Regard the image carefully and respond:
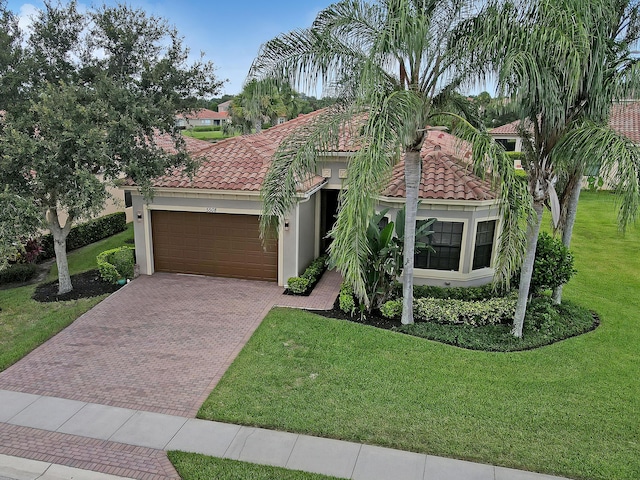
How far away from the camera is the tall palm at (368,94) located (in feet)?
26.9

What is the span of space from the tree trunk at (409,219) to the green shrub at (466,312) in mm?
607

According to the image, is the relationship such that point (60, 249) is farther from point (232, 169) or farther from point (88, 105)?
point (232, 169)

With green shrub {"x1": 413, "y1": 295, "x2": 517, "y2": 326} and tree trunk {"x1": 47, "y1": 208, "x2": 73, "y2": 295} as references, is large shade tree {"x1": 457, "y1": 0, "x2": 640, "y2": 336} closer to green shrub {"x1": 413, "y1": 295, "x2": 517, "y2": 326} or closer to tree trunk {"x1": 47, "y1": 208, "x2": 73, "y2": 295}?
green shrub {"x1": 413, "y1": 295, "x2": 517, "y2": 326}

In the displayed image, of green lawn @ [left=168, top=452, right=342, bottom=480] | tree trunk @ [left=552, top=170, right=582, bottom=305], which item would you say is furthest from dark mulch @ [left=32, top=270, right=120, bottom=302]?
tree trunk @ [left=552, top=170, right=582, bottom=305]

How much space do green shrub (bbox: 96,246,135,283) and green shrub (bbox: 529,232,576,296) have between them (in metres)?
11.7

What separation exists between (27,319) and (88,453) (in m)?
6.34

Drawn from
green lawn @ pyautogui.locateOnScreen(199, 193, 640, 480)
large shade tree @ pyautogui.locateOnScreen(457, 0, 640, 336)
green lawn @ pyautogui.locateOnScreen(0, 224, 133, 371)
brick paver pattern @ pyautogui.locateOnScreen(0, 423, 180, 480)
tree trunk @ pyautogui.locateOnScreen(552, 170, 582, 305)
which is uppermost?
large shade tree @ pyautogui.locateOnScreen(457, 0, 640, 336)

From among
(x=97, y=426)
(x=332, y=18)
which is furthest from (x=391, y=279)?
(x=97, y=426)

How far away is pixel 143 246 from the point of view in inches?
583

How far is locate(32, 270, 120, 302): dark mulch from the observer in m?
13.2

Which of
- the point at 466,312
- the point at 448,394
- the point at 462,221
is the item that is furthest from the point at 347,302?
the point at 448,394

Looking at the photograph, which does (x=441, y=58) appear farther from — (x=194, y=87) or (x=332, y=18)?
(x=194, y=87)

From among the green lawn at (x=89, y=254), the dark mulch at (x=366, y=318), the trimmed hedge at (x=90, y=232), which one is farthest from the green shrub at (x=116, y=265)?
the dark mulch at (x=366, y=318)

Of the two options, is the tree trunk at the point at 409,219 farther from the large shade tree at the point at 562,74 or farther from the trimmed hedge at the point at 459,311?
the large shade tree at the point at 562,74
